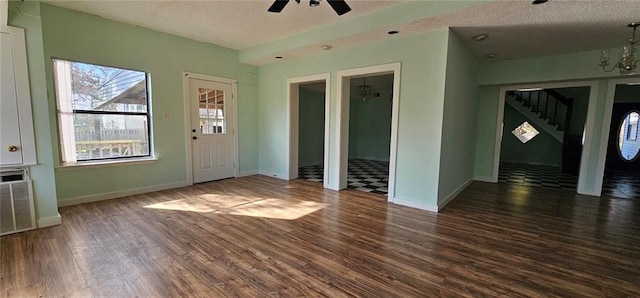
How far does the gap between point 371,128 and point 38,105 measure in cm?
792

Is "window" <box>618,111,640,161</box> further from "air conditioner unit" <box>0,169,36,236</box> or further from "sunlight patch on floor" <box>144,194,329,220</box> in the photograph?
"air conditioner unit" <box>0,169,36,236</box>

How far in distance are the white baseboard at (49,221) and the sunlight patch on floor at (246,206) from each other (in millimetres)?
903

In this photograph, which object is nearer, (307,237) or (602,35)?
(307,237)

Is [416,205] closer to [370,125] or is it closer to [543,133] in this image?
[370,125]

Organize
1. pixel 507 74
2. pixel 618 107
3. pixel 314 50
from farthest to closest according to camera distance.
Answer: pixel 618 107
pixel 507 74
pixel 314 50

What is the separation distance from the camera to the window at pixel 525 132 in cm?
834

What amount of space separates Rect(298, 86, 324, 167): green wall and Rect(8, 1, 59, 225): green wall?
4964mm

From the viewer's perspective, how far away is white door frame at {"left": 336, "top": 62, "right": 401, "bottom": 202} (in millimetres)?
4000

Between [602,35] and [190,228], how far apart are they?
5.87 meters

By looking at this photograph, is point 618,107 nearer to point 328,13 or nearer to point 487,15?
point 487,15

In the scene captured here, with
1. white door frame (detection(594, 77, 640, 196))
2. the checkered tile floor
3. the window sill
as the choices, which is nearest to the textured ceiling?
the window sill

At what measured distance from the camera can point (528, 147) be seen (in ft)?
27.6

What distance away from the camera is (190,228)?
9.93 feet

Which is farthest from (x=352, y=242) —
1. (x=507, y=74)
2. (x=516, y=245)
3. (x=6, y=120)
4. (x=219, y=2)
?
(x=507, y=74)
